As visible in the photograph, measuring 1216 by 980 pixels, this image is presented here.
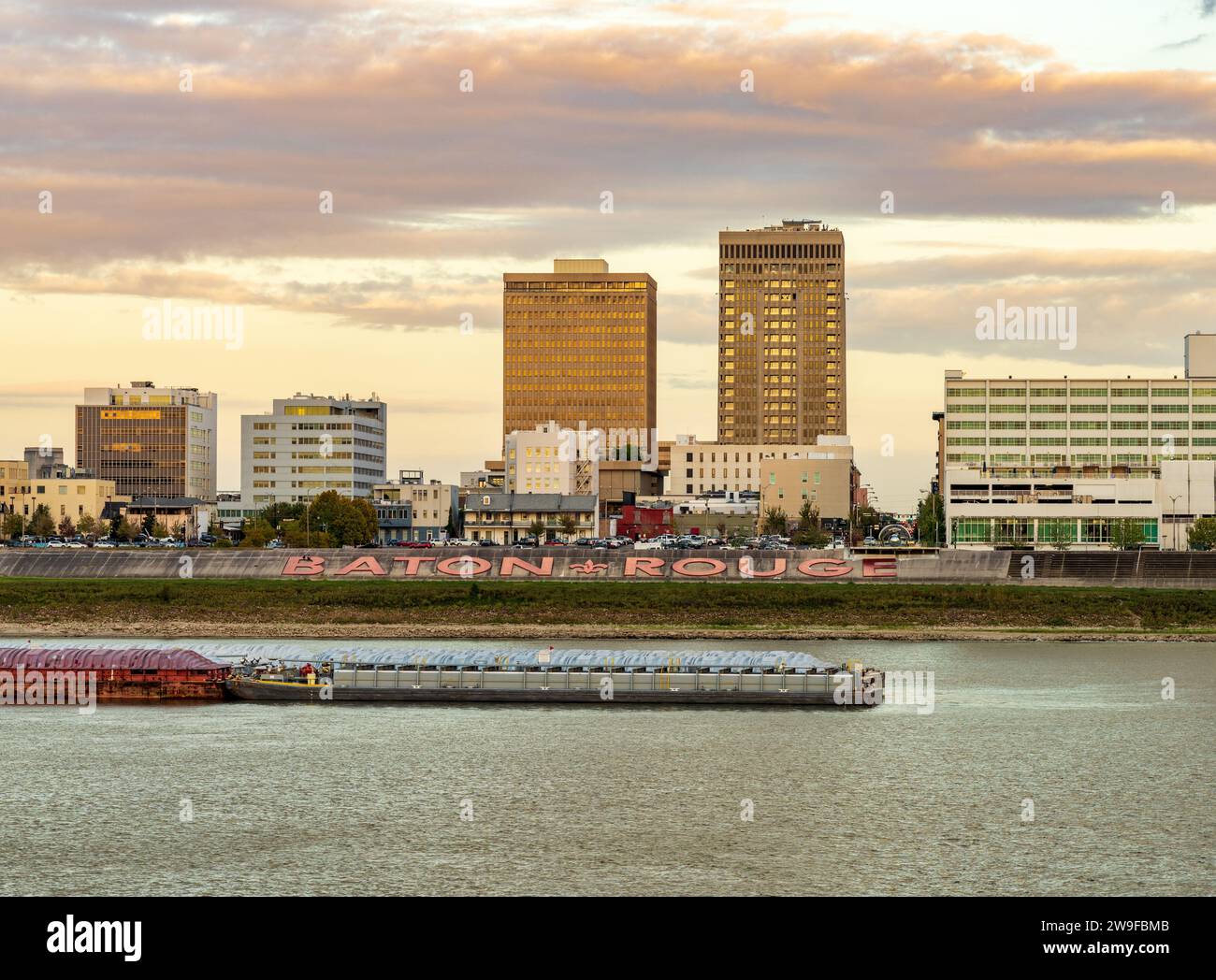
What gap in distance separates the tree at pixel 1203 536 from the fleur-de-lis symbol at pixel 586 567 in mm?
86662

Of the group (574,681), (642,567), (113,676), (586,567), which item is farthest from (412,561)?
(574,681)

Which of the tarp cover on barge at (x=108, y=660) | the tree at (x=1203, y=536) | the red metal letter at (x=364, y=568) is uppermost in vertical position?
the tree at (x=1203, y=536)

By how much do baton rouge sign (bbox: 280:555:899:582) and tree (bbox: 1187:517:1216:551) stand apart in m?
65.3

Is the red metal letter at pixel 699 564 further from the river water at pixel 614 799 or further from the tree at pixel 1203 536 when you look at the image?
the tree at pixel 1203 536

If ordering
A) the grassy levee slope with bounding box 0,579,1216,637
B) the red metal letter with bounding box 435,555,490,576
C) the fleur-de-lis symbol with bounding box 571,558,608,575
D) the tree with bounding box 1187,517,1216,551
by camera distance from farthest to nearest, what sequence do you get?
the tree with bounding box 1187,517,1216,551 < the fleur-de-lis symbol with bounding box 571,558,608,575 < the red metal letter with bounding box 435,555,490,576 < the grassy levee slope with bounding box 0,579,1216,637

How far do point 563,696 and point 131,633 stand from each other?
52.2 metres

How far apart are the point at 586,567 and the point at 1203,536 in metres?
87.9

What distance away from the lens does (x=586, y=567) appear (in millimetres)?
141375

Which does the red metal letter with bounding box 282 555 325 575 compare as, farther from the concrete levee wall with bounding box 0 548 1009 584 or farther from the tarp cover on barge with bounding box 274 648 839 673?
the tarp cover on barge with bounding box 274 648 839 673

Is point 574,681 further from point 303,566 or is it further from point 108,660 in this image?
point 303,566

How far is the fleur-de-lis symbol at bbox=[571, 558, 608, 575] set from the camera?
461 ft

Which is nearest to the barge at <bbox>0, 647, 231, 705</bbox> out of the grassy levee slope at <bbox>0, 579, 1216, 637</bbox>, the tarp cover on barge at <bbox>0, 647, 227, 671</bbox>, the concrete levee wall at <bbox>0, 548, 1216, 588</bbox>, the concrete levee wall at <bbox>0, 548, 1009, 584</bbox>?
the tarp cover on barge at <bbox>0, 647, 227, 671</bbox>

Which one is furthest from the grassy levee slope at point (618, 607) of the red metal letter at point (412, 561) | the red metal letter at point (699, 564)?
the red metal letter at point (412, 561)

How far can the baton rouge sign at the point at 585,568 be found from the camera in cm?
13862
